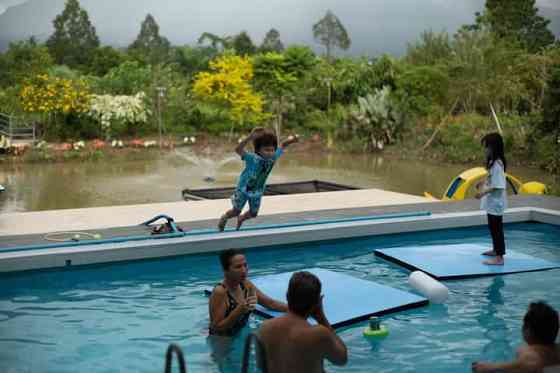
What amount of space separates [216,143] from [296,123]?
2770mm

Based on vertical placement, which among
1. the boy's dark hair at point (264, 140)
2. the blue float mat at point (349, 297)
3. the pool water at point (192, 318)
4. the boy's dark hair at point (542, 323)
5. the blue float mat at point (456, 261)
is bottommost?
the pool water at point (192, 318)

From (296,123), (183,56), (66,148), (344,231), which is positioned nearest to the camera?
Result: (344,231)

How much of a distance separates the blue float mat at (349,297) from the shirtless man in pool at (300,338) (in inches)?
63.5

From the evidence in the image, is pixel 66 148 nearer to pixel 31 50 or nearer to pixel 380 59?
pixel 31 50

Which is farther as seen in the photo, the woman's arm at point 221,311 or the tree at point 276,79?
the tree at point 276,79

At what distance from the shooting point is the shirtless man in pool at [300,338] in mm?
2902

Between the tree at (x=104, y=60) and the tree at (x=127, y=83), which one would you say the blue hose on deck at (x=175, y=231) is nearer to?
the tree at (x=127, y=83)

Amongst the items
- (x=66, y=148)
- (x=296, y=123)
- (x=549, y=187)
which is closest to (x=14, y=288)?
(x=549, y=187)

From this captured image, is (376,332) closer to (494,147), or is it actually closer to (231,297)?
(231,297)

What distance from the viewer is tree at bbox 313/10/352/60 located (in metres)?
46.8

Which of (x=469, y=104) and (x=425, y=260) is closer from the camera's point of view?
(x=425, y=260)

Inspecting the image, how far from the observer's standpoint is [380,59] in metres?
23.1

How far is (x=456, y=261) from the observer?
6227mm

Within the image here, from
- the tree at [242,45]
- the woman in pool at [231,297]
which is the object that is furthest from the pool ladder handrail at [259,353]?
the tree at [242,45]
